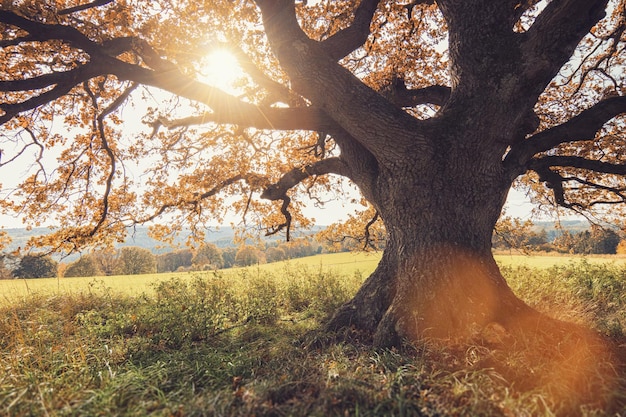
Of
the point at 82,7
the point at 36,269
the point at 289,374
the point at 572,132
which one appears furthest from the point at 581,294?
the point at 36,269

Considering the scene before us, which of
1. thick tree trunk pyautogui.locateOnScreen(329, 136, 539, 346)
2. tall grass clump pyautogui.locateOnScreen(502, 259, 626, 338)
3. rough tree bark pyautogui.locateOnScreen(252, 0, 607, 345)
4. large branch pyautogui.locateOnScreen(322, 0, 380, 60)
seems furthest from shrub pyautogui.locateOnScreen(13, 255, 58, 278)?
tall grass clump pyautogui.locateOnScreen(502, 259, 626, 338)

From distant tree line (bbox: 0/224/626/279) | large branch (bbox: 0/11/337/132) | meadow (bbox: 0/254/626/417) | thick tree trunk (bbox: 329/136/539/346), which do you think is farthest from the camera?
distant tree line (bbox: 0/224/626/279)

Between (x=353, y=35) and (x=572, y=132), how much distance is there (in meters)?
4.21

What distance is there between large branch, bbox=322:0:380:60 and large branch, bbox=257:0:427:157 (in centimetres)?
62

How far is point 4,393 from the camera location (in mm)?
2850

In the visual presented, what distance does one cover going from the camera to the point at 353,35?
18.0 feet

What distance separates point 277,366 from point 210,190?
4974mm

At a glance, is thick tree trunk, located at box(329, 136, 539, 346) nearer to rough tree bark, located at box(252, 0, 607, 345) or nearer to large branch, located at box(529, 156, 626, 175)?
rough tree bark, located at box(252, 0, 607, 345)

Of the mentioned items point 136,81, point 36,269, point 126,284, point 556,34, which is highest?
point 556,34

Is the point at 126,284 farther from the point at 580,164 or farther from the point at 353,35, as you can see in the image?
the point at 580,164

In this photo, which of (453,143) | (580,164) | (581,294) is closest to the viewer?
(453,143)

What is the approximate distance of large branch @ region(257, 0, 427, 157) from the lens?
4.59 m

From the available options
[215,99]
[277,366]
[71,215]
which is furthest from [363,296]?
[71,215]

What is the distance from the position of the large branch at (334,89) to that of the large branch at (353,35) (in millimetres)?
623
